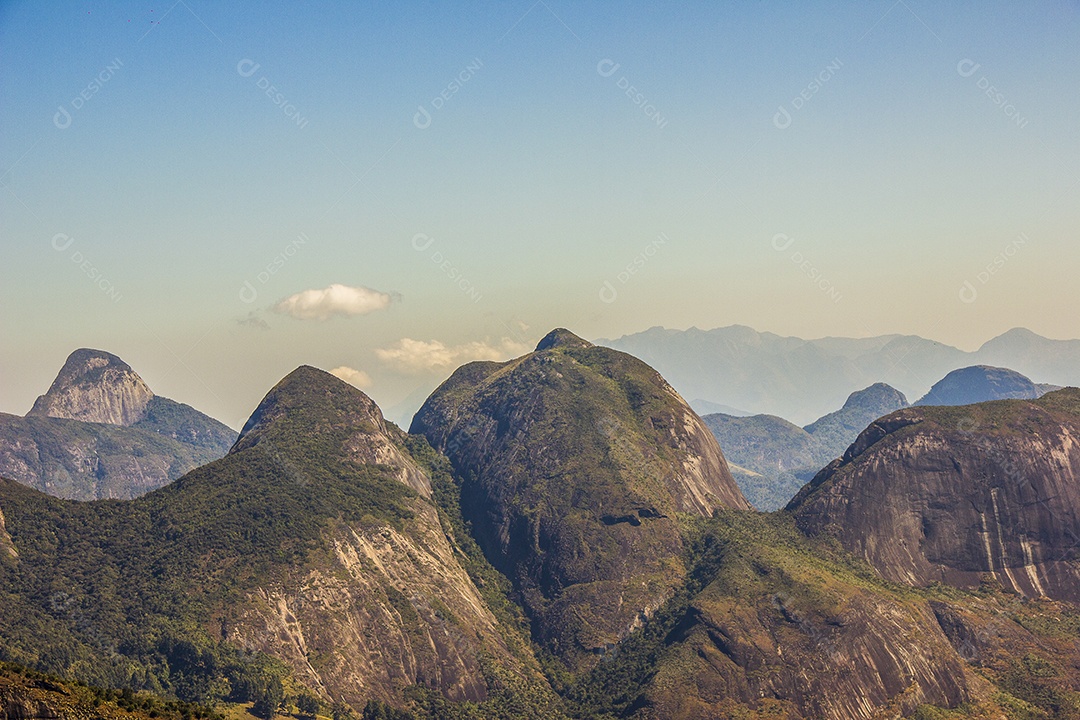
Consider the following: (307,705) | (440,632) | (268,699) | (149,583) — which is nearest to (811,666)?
(440,632)

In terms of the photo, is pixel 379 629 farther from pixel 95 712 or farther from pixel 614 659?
pixel 95 712

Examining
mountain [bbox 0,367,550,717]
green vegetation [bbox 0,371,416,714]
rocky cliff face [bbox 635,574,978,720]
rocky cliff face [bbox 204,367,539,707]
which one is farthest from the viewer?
rocky cliff face [bbox 204,367,539,707]

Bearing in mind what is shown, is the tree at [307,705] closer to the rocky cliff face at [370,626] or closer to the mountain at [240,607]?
the mountain at [240,607]

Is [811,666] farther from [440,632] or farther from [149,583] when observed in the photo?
[149,583]

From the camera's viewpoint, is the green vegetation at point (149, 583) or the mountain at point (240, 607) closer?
→ the green vegetation at point (149, 583)

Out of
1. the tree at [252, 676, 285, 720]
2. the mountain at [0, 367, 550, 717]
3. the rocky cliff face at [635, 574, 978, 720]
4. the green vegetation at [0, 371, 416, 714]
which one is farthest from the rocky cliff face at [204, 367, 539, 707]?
the rocky cliff face at [635, 574, 978, 720]

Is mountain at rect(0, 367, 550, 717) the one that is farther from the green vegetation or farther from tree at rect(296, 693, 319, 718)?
Result: tree at rect(296, 693, 319, 718)

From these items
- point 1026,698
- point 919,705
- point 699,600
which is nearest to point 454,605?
point 699,600

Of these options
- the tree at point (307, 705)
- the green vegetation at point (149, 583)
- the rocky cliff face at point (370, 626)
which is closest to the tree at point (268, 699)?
the green vegetation at point (149, 583)
